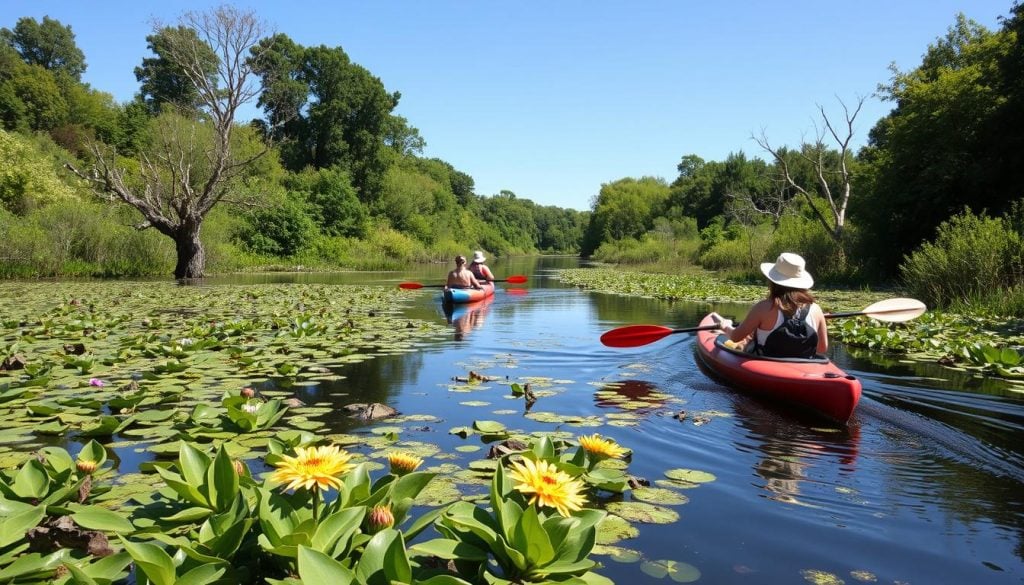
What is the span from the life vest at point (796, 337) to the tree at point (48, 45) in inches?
2532

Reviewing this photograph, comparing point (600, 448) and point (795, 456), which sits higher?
point (600, 448)

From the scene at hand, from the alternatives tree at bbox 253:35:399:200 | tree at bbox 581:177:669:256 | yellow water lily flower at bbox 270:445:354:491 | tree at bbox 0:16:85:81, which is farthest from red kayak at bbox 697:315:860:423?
tree at bbox 0:16:85:81

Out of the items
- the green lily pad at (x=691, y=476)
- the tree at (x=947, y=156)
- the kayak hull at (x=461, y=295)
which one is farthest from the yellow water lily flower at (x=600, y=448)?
the tree at (x=947, y=156)

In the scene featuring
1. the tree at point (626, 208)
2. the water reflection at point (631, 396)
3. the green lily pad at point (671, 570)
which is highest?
the tree at point (626, 208)

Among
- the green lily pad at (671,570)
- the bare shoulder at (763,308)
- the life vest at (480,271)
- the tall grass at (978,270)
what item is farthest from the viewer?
the life vest at (480,271)

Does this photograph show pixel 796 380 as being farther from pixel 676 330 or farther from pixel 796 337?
pixel 676 330

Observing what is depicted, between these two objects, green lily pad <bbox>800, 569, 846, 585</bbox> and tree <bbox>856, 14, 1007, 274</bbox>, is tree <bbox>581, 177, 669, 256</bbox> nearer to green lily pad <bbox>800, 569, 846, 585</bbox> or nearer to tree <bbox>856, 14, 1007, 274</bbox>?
tree <bbox>856, 14, 1007, 274</bbox>

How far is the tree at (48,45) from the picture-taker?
172ft

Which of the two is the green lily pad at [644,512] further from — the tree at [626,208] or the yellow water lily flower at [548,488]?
the tree at [626,208]

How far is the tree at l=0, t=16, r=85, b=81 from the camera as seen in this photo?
52.6 metres

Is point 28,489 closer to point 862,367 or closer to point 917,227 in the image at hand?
point 862,367

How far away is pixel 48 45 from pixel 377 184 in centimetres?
3570

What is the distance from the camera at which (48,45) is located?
179 feet

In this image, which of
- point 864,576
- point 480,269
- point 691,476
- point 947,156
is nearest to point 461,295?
point 480,269
